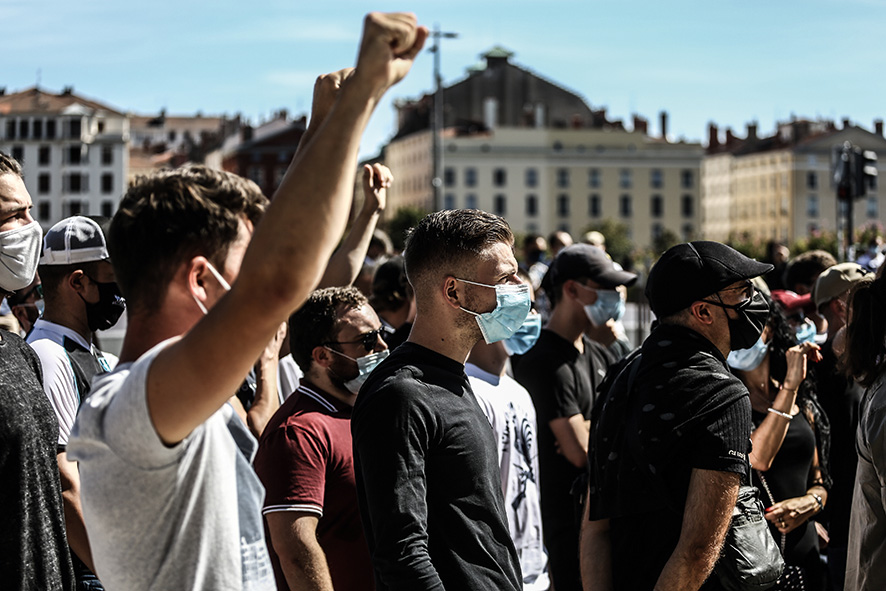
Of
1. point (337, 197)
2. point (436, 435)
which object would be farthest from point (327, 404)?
point (337, 197)

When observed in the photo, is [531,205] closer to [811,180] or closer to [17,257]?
[811,180]

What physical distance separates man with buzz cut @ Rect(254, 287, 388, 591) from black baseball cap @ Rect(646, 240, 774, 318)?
1154 millimetres

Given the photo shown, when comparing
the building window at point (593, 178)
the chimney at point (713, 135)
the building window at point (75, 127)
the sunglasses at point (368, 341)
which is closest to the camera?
the sunglasses at point (368, 341)

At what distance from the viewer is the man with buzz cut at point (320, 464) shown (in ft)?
11.9

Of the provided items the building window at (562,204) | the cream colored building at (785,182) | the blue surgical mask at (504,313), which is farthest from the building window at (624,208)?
the blue surgical mask at (504,313)

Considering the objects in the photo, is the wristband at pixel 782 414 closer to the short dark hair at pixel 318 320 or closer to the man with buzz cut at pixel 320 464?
the man with buzz cut at pixel 320 464

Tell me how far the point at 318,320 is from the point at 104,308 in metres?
0.80

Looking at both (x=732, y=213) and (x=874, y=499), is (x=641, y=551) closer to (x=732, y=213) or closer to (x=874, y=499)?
(x=874, y=499)

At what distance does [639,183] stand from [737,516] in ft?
390

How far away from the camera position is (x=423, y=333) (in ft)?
11.5

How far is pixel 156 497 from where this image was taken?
6.88 ft

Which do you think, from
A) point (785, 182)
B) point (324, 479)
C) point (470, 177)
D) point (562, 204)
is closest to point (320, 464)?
point (324, 479)

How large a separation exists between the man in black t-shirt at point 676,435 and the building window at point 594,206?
11648 centimetres

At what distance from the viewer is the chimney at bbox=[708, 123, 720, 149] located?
14388 cm
